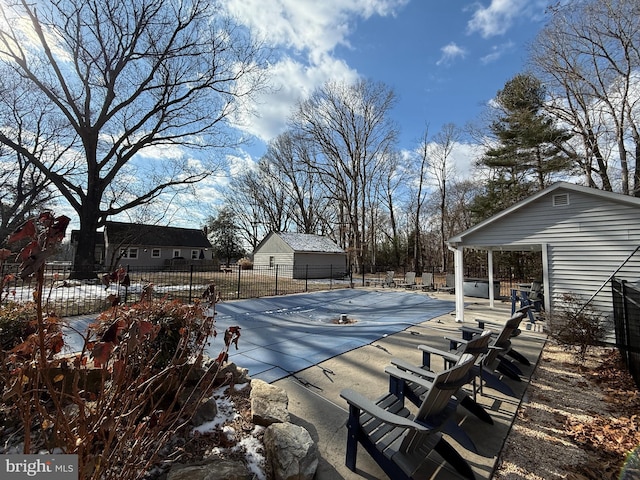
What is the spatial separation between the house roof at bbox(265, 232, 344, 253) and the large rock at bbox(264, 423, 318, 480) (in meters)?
20.7

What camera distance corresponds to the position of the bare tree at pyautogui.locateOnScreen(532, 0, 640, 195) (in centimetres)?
1059

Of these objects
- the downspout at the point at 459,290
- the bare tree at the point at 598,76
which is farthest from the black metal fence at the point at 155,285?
the bare tree at the point at 598,76

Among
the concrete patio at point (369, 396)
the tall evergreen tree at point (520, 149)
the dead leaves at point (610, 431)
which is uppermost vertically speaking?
the tall evergreen tree at point (520, 149)

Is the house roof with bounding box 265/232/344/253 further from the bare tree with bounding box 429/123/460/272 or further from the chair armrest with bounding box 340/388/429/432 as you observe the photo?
the chair armrest with bounding box 340/388/429/432

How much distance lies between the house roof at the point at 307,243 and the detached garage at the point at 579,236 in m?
17.3

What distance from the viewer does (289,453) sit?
7.09 ft

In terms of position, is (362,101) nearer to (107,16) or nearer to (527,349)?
(107,16)

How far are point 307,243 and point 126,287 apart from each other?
2203cm

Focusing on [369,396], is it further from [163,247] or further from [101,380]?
[163,247]

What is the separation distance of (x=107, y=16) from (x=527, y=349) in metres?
19.8

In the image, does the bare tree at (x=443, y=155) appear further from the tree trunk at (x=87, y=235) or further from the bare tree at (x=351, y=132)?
the tree trunk at (x=87, y=235)

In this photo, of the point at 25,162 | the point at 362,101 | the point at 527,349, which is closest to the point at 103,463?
the point at 527,349

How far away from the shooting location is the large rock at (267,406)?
256 cm

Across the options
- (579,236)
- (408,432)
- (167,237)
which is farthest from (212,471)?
(167,237)
